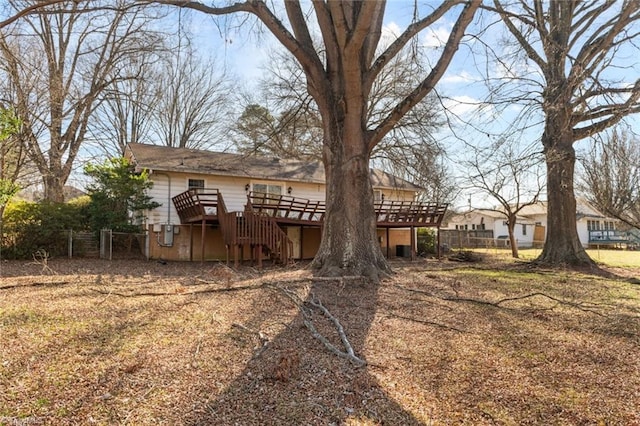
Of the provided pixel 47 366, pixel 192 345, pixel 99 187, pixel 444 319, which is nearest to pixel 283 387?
pixel 192 345

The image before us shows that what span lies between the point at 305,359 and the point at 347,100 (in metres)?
6.25

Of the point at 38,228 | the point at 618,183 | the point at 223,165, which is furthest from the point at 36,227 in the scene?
the point at 618,183

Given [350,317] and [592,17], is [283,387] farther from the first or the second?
[592,17]

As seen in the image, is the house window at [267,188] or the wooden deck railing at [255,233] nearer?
the wooden deck railing at [255,233]

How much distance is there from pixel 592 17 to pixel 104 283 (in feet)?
56.8

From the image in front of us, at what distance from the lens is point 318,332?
5223mm

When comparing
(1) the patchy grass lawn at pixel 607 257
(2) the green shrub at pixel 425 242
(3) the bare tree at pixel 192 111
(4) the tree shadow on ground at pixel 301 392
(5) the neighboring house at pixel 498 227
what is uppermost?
(3) the bare tree at pixel 192 111

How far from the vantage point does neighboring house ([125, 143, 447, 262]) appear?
534 inches

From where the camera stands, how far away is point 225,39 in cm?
891

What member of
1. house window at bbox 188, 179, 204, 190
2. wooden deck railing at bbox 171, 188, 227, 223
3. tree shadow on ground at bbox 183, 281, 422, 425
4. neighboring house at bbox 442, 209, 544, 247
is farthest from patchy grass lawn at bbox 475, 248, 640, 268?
tree shadow on ground at bbox 183, 281, 422, 425

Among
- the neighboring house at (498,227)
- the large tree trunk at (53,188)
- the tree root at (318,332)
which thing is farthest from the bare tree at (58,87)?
the neighboring house at (498,227)

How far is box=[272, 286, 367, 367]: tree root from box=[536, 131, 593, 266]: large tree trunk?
11.4 m

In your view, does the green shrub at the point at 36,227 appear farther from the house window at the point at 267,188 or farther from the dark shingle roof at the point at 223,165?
the house window at the point at 267,188

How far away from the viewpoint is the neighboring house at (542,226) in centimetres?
3991
